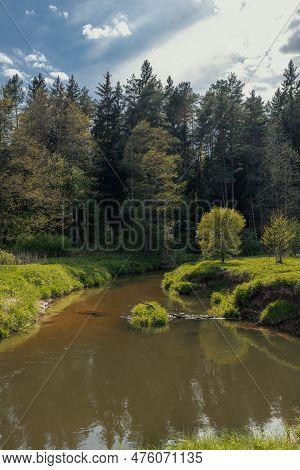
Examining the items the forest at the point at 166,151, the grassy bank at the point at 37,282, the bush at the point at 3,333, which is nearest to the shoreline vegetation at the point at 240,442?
the bush at the point at 3,333

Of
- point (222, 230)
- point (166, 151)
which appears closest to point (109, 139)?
point (166, 151)

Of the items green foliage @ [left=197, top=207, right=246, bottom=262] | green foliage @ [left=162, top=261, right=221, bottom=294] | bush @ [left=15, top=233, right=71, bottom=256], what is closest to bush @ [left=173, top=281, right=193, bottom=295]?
green foliage @ [left=162, top=261, right=221, bottom=294]

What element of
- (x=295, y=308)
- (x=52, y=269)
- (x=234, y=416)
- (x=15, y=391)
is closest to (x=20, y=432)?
(x=15, y=391)

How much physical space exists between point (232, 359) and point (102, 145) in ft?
178

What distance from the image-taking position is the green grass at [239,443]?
22.2ft

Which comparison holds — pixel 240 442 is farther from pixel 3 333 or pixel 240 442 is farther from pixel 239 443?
pixel 3 333

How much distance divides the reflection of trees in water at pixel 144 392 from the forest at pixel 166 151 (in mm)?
24466

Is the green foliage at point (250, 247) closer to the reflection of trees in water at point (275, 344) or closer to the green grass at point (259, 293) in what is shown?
the green grass at point (259, 293)

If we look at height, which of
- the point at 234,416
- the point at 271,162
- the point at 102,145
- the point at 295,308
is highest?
the point at 102,145

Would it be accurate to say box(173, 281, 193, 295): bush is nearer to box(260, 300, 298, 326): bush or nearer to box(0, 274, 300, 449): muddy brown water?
box(0, 274, 300, 449): muddy brown water

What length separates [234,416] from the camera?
8750 mm

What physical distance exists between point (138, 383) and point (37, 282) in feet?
46.8

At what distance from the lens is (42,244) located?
4119 centimetres
